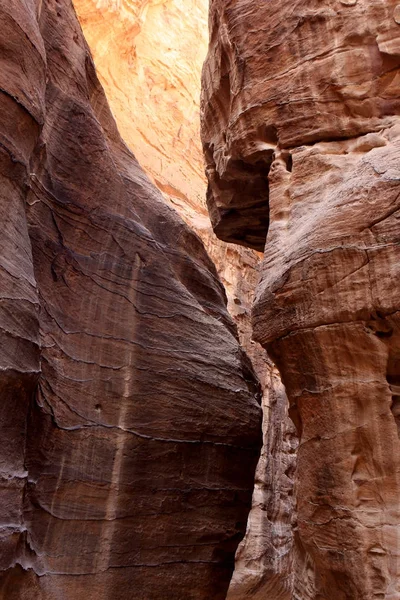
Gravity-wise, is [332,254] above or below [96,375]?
above

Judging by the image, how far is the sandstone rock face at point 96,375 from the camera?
4723mm

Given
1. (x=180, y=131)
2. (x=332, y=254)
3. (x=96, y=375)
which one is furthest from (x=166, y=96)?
(x=332, y=254)

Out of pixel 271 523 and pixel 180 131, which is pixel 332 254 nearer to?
pixel 271 523

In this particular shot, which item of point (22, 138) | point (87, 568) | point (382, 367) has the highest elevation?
point (22, 138)

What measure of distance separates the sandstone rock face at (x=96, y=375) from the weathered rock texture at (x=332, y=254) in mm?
927

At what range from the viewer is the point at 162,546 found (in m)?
5.37

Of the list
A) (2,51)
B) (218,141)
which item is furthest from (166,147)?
(2,51)

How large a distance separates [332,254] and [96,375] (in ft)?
6.83

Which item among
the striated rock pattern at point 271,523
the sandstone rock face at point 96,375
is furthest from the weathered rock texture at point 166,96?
the sandstone rock face at point 96,375

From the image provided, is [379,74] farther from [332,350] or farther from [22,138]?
[22,138]

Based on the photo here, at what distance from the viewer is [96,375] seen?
17.7 feet

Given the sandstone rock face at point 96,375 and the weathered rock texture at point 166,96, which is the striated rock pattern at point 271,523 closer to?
the weathered rock texture at point 166,96

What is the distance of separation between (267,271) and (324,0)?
100 inches

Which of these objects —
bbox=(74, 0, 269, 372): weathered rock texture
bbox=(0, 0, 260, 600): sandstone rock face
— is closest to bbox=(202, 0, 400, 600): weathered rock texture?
bbox=(0, 0, 260, 600): sandstone rock face
